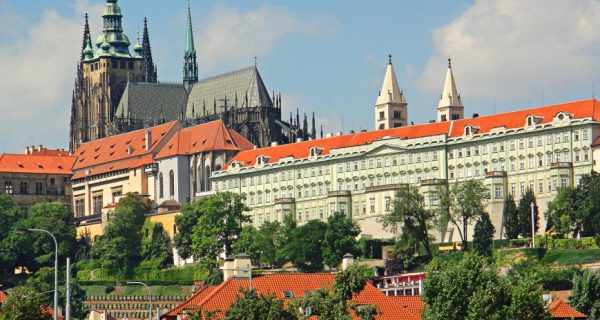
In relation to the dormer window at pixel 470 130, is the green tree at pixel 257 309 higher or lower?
lower

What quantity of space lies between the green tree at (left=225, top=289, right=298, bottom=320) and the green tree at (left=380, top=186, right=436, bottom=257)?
305 feet

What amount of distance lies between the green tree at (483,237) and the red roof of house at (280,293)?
68284 millimetres

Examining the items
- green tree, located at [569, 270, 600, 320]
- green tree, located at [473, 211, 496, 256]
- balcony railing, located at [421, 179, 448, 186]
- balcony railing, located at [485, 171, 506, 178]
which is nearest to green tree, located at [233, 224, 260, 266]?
balcony railing, located at [421, 179, 448, 186]

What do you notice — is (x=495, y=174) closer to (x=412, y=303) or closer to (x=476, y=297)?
(x=412, y=303)

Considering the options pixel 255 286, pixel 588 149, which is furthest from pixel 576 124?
pixel 255 286

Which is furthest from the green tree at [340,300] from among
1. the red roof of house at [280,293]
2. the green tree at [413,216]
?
the green tree at [413,216]

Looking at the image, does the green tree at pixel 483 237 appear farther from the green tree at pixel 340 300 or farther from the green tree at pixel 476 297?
the green tree at pixel 476 297

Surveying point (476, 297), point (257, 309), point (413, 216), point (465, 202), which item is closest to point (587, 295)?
point (476, 297)

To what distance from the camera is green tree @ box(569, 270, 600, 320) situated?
116531 millimetres

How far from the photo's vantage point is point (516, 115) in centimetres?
19150

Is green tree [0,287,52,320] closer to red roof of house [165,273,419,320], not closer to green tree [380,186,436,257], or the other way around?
red roof of house [165,273,419,320]

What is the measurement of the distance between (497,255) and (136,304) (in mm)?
36436

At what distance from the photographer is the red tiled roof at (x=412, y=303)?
102856 mm

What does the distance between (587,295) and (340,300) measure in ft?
105
